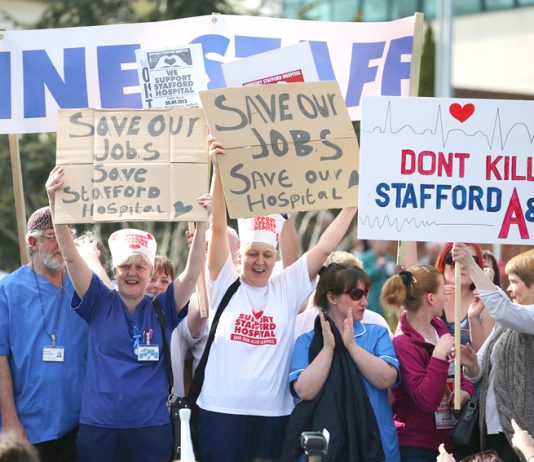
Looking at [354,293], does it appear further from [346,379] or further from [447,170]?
[447,170]

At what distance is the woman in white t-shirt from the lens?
19.1ft

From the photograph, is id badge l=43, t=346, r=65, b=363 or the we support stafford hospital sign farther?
the we support stafford hospital sign

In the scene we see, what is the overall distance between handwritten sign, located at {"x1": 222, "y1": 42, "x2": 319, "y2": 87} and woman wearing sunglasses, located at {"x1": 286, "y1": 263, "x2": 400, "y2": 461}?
1.26 m

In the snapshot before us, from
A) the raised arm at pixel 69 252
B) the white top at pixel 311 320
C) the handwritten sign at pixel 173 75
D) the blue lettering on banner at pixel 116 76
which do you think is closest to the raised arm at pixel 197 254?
the raised arm at pixel 69 252

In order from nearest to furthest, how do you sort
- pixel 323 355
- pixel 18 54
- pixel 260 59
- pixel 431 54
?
pixel 323 355
pixel 260 59
pixel 18 54
pixel 431 54

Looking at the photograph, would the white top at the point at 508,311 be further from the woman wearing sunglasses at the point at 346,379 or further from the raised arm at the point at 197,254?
the raised arm at the point at 197,254

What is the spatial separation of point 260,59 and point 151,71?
2.27 feet

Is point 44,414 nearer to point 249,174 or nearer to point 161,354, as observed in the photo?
point 161,354

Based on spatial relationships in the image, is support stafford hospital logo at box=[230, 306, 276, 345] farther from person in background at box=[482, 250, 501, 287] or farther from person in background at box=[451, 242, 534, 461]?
person in background at box=[482, 250, 501, 287]

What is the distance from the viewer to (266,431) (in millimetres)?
5840

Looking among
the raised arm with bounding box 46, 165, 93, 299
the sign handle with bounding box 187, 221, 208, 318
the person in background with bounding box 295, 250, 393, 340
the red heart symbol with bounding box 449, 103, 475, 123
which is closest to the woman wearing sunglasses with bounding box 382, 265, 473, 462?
the person in background with bounding box 295, 250, 393, 340

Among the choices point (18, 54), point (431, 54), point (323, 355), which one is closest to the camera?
point (323, 355)

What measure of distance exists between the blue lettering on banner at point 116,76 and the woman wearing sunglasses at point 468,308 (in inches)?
84.8

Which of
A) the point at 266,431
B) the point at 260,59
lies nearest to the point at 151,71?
the point at 260,59
